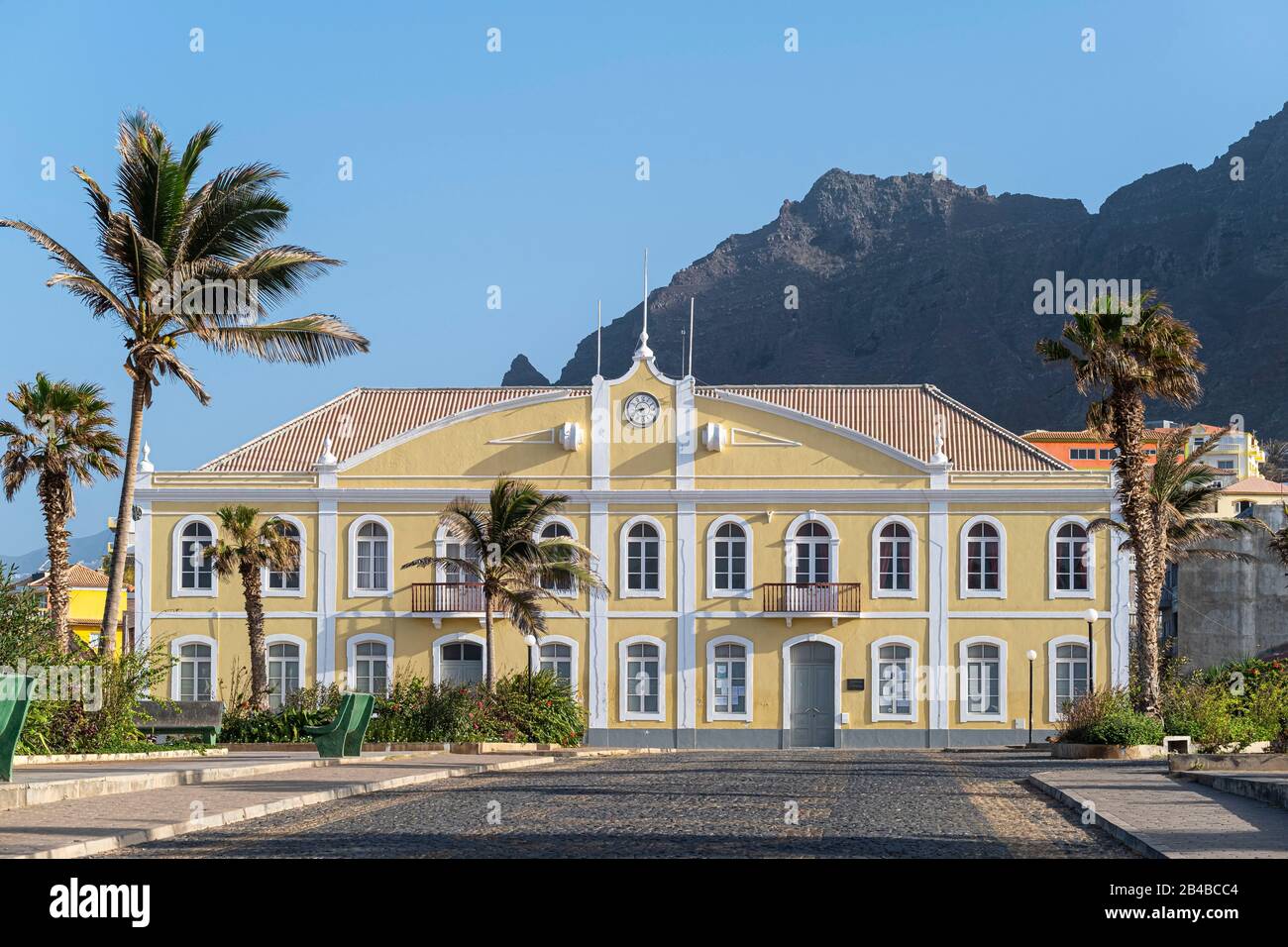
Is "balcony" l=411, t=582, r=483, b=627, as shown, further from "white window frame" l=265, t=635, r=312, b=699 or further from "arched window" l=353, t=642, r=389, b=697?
"white window frame" l=265, t=635, r=312, b=699

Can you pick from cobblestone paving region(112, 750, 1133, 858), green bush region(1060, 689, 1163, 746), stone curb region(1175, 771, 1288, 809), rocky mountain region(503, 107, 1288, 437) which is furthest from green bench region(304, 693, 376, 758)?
rocky mountain region(503, 107, 1288, 437)

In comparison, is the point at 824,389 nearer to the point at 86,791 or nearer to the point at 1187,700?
A: the point at 1187,700

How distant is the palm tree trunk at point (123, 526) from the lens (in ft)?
79.6

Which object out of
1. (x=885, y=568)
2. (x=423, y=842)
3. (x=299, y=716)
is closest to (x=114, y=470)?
(x=299, y=716)

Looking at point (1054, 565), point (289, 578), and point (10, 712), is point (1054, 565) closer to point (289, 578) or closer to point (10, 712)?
point (289, 578)

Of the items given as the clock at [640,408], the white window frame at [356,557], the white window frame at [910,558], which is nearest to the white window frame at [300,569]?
the white window frame at [356,557]

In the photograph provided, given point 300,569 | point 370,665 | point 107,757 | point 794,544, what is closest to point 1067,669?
point 794,544

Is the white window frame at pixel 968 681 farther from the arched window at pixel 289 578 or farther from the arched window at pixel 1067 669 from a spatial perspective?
the arched window at pixel 289 578

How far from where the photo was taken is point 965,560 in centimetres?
4559

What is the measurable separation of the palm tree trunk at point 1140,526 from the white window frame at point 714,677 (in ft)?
47.5

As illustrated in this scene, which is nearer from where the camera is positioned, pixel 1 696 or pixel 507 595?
pixel 1 696
